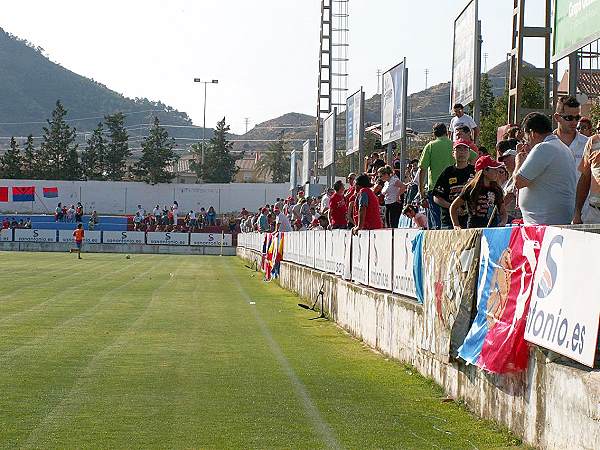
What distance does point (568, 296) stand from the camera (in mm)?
7402

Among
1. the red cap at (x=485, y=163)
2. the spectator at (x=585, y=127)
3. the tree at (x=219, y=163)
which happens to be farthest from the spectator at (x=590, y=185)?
the tree at (x=219, y=163)

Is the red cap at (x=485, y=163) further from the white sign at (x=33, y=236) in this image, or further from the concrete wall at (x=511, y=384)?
the white sign at (x=33, y=236)

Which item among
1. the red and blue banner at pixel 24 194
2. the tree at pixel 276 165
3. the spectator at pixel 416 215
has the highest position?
the tree at pixel 276 165

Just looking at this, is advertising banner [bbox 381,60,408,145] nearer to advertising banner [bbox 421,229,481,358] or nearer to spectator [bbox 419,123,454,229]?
spectator [bbox 419,123,454,229]

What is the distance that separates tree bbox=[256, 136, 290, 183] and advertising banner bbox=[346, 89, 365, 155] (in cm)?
14060

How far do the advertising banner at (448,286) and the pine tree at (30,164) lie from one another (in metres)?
119

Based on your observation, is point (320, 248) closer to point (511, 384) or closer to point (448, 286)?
point (448, 286)

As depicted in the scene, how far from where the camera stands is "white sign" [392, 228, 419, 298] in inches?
544

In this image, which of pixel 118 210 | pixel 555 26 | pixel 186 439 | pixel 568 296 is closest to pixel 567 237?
pixel 568 296

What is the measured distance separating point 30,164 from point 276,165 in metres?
61.1

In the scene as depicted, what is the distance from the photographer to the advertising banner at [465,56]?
1891cm

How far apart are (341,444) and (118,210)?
8806cm

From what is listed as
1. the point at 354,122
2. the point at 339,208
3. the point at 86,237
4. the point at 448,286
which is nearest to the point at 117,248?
the point at 86,237

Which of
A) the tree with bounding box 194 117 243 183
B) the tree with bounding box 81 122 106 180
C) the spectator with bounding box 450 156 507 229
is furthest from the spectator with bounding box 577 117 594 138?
the tree with bounding box 194 117 243 183
